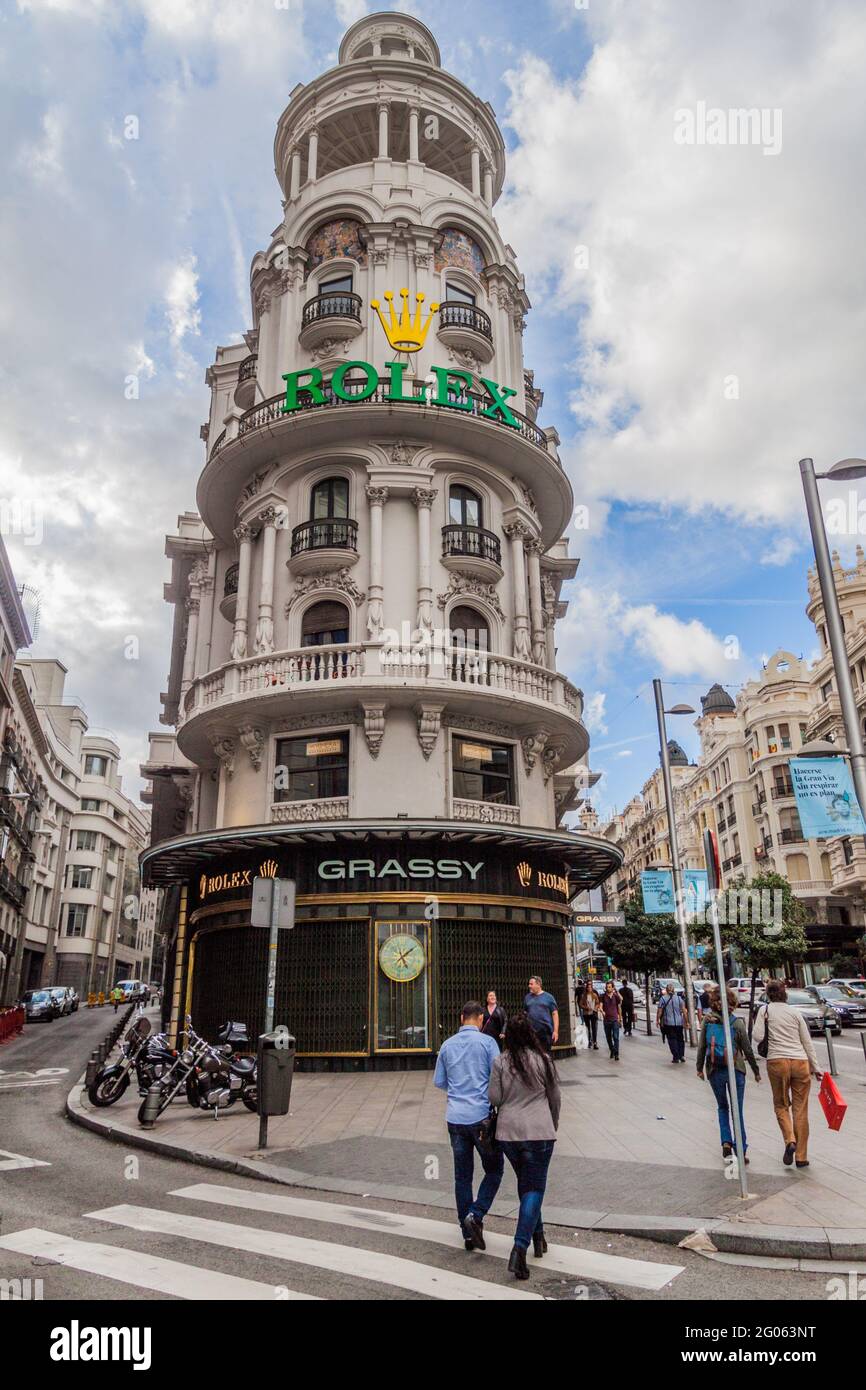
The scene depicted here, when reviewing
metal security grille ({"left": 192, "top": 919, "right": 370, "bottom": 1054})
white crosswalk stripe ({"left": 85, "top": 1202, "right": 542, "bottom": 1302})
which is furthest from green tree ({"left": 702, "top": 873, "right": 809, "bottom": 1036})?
white crosswalk stripe ({"left": 85, "top": 1202, "right": 542, "bottom": 1302})

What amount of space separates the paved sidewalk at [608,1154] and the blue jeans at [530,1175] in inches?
57.0

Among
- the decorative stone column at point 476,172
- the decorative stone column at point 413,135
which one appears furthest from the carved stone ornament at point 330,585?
the decorative stone column at point 476,172

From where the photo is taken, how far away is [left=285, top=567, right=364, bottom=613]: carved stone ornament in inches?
875

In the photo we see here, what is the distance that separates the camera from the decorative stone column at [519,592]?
2298cm

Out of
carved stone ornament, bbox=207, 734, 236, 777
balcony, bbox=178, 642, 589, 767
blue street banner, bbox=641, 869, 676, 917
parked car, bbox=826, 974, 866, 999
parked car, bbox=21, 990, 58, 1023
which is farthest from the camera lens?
parked car, bbox=21, 990, 58, 1023

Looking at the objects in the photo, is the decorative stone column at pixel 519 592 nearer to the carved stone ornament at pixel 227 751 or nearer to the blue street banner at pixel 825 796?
the carved stone ornament at pixel 227 751

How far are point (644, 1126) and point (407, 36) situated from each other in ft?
115

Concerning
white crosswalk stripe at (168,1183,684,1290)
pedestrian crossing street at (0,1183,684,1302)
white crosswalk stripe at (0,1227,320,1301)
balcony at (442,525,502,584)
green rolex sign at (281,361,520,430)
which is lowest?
white crosswalk stripe at (168,1183,684,1290)

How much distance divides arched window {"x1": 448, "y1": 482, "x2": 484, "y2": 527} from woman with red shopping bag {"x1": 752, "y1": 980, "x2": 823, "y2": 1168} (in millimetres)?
16311

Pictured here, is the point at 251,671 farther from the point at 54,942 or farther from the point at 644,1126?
the point at 54,942

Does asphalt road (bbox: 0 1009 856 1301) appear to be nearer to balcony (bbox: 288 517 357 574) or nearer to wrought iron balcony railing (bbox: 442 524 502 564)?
balcony (bbox: 288 517 357 574)

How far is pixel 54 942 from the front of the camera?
71500 millimetres

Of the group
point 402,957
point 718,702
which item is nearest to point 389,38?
point 402,957
